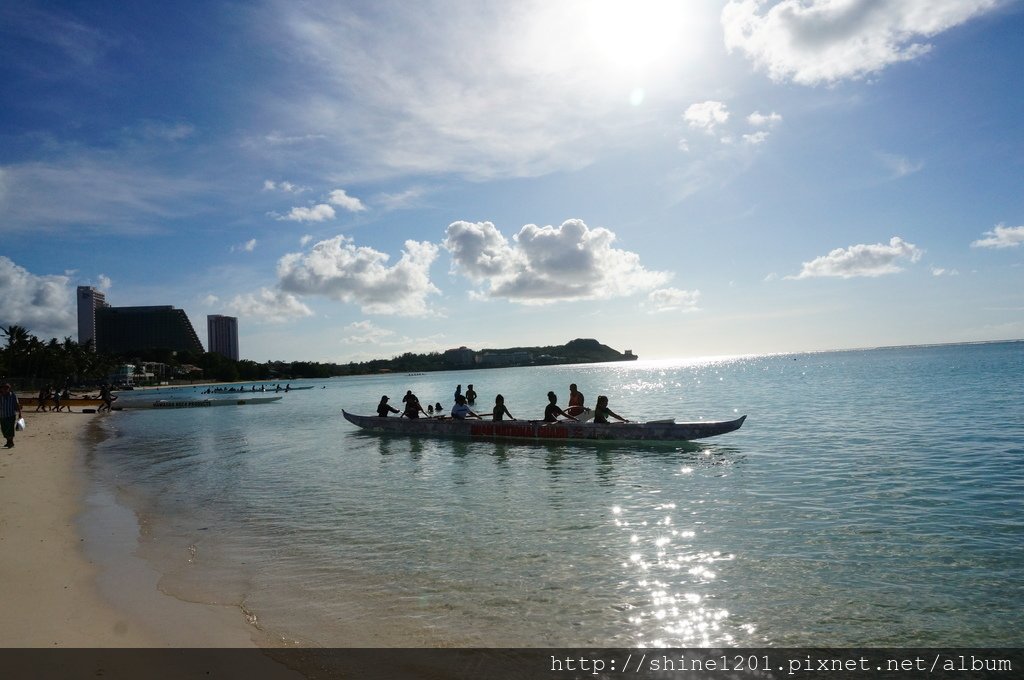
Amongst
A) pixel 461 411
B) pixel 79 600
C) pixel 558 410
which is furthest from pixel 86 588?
pixel 461 411

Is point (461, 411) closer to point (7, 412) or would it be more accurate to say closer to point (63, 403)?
point (7, 412)

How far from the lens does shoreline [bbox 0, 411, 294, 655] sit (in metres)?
5.63

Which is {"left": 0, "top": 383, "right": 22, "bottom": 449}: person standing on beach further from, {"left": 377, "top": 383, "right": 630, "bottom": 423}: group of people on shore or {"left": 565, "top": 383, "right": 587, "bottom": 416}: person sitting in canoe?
{"left": 565, "top": 383, "right": 587, "bottom": 416}: person sitting in canoe

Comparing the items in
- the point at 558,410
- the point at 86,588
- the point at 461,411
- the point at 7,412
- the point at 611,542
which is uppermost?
the point at 7,412

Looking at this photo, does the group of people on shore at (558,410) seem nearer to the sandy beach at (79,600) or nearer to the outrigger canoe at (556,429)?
the outrigger canoe at (556,429)

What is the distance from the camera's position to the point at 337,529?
1038 cm

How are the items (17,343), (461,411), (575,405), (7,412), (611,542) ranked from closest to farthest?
1. (611,542)
2. (7,412)
3. (575,405)
4. (461,411)
5. (17,343)

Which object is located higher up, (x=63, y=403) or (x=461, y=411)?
(x=461, y=411)

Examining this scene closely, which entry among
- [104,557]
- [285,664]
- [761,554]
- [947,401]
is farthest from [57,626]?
[947,401]

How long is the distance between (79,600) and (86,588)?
0.56m

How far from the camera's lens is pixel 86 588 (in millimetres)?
7090

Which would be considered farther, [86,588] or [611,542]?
[611,542]

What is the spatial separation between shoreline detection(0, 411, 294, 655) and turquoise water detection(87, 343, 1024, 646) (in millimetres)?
376

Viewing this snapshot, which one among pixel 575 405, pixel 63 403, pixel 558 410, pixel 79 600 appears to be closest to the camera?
pixel 79 600
